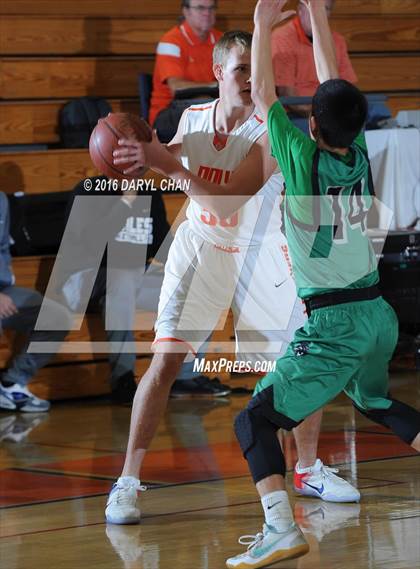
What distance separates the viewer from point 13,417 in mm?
6691

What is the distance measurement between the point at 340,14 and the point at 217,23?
3.85 feet

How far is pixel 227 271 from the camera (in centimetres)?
440

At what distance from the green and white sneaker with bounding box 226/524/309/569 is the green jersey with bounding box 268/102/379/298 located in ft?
2.41

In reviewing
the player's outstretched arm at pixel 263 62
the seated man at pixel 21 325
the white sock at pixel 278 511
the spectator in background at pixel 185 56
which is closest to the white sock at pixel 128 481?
the white sock at pixel 278 511

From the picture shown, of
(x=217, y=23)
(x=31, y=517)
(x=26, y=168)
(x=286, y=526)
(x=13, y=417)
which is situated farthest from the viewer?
(x=217, y=23)

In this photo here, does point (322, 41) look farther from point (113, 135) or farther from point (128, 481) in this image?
point (128, 481)

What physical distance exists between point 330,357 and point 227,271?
1.12m

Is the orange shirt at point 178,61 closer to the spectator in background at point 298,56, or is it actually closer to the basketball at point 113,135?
the spectator in background at point 298,56

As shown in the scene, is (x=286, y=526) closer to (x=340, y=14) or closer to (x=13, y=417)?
(x=13, y=417)

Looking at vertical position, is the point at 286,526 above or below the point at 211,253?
below

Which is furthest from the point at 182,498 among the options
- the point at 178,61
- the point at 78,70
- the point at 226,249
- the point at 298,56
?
the point at 78,70

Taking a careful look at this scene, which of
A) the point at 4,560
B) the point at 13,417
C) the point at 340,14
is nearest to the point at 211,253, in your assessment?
the point at 4,560

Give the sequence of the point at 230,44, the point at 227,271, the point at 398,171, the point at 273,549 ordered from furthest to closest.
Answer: the point at 398,171 < the point at 227,271 < the point at 230,44 < the point at 273,549

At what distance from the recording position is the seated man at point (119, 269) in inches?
279
